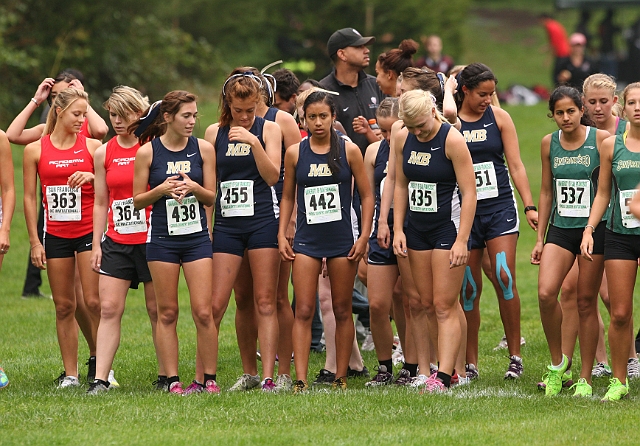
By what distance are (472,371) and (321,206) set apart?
1.88m

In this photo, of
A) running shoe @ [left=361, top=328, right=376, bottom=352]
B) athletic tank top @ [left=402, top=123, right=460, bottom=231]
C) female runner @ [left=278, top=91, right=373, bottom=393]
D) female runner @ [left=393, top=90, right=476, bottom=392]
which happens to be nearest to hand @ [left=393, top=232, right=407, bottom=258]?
female runner @ [left=393, top=90, right=476, bottom=392]

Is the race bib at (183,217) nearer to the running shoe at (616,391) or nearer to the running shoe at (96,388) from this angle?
the running shoe at (96,388)

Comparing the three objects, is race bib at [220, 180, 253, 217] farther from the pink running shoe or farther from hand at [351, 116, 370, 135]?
hand at [351, 116, 370, 135]

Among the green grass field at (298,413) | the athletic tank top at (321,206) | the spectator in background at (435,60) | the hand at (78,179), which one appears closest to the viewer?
the green grass field at (298,413)

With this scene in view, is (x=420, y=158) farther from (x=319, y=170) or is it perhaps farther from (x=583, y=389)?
(x=583, y=389)

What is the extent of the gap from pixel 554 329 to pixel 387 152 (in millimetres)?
1856

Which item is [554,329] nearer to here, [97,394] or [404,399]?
[404,399]

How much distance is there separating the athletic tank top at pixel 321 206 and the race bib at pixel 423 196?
496 millimetres

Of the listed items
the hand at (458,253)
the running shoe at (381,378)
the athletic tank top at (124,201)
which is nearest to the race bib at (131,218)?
the athletic tank top at (124,201)

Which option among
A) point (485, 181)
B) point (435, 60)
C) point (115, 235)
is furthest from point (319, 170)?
point (435, 60)

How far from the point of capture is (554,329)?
7.79 m

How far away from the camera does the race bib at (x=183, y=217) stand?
743 cm

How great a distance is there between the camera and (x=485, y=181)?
8.23 m

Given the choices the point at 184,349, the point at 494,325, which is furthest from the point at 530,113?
the point at 184,349
